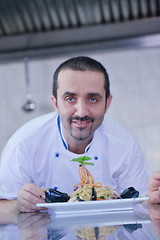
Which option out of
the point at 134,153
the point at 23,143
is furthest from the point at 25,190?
the point at 134,153

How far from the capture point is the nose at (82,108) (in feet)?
4.32

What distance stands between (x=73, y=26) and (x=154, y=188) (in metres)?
1.34

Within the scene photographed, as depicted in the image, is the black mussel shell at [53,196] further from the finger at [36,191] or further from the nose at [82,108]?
the nose at [82,108]

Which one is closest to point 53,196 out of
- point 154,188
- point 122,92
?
point 154,188

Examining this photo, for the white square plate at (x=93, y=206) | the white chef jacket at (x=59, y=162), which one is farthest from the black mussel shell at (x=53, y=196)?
the white chef jacket at (x=59, y=162)

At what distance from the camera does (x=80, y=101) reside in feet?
4.33

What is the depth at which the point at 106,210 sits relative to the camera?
100 centimetres

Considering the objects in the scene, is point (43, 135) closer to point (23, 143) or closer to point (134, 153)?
point (23, 143)

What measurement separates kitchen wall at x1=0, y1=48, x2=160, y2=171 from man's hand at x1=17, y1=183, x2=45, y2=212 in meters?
1.71

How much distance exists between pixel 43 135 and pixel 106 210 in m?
0.49

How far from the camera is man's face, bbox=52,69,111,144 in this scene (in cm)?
132

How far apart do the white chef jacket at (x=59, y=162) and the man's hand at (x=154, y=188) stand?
24cm

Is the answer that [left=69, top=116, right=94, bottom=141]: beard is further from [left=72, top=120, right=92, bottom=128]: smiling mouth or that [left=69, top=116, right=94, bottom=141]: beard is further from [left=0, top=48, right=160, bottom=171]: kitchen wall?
[left=0, top=48, right=160, bottom=171]: kitchen wall

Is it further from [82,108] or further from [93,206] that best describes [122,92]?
[93,206]
